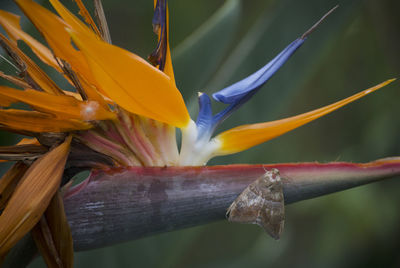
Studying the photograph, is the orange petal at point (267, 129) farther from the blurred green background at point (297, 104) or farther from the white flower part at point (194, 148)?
the blurred green background at point (297, 104)

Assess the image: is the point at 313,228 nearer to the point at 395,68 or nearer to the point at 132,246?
the point at 395,68

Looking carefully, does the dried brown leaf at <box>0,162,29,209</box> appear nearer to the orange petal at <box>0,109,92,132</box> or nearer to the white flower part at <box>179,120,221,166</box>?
the orange petal at <box>0,109,92,132</box>

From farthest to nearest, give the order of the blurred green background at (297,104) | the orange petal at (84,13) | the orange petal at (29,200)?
the blurred green background at (297,104), the orange petal at (84,13), the orange petal at (29,200)

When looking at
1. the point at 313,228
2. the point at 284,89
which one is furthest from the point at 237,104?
the point at 313,228

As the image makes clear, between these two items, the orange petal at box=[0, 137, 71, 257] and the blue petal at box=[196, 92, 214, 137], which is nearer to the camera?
the orange petal at box=[0, 137, 71, 257]

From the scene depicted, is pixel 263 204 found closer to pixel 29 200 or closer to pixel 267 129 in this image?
pixel 267 129

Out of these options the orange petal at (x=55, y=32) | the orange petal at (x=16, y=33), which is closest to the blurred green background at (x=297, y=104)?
the orange petal at (x=16, y=33)

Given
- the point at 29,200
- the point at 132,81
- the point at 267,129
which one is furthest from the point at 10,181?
the point at 267,129

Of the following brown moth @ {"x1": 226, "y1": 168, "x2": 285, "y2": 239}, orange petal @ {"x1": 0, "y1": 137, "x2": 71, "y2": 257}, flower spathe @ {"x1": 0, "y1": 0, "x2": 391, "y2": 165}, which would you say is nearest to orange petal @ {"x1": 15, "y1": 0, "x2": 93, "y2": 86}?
flower spathe @ {"x1": 0, "y1": 0, "x2": 391, "y2": 165}
